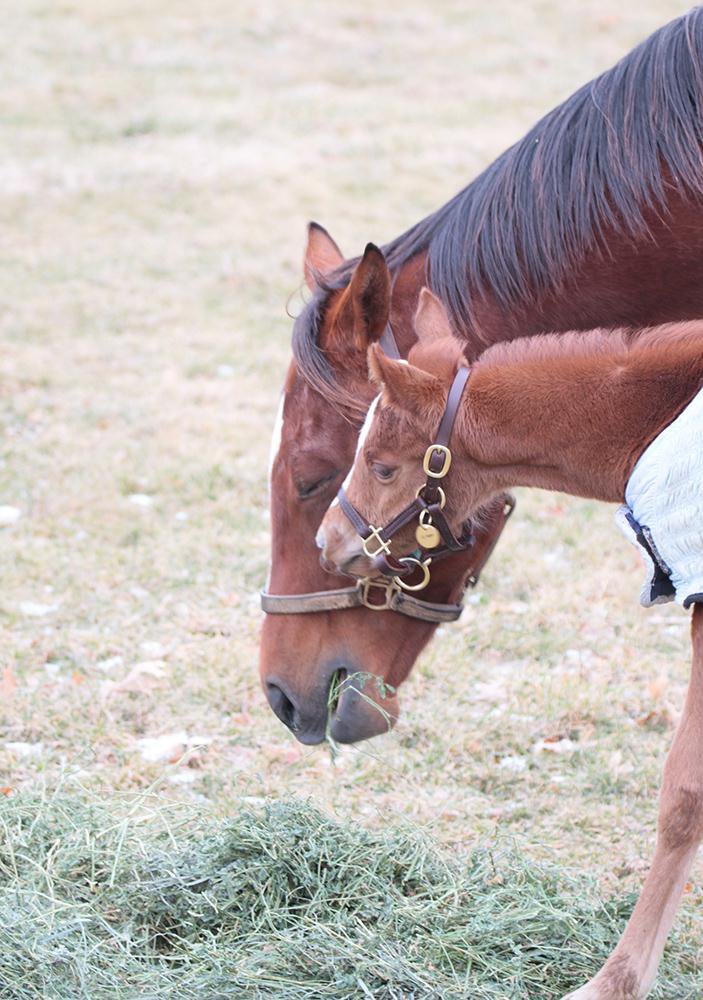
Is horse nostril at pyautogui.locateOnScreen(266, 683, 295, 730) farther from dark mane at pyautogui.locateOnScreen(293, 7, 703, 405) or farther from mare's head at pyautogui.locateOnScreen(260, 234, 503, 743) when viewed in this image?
dark mane at pyautogui.locateOnScreen(293, 7, 703, 405)

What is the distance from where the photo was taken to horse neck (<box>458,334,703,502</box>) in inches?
113

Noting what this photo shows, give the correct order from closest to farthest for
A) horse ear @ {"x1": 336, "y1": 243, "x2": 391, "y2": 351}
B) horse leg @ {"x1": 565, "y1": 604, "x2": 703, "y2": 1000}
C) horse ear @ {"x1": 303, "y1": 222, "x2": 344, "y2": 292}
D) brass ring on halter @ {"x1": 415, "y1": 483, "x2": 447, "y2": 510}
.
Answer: horse leg @ {"x1": 565, "y1": 604, "x2": 703, "y2": 1000}
brass ring on halter @ {"x1": 415, "y1": 483, "x2": 447, "y2": 510}
horse ear @ {"x1": 336, "y1": 243, "x2": 391, "y2": 351}
horse ear @ {"x1": 303, "y1": 222, "x2": 344, "y2": 292}

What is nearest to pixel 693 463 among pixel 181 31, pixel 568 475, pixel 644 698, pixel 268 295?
pixel 568 475

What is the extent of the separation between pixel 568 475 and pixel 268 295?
7.08 m

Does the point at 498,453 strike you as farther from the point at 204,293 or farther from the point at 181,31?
the point at 181,31

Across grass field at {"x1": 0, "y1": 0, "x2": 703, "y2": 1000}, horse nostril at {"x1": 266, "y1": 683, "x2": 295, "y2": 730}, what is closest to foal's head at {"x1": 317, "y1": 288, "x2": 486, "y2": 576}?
horse nostril at {"x1": 266, "y1": 683, "x2": 295, "y2": 730}

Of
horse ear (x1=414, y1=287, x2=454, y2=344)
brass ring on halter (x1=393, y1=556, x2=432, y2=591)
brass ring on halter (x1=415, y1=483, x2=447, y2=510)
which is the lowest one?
brass ring on halter (x1=393, y1=556, x2=432, y2=591)

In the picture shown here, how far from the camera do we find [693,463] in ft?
8.91

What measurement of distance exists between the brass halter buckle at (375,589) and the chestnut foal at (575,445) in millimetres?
234

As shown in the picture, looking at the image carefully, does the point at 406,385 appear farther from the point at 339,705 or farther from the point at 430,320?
the point at 339,705

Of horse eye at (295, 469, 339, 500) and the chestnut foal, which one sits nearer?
the chestnut foal

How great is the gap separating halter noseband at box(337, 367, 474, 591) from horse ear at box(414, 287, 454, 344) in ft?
0.56

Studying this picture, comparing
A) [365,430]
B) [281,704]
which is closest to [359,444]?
[365,430]

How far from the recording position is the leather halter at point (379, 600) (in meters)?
3.27
